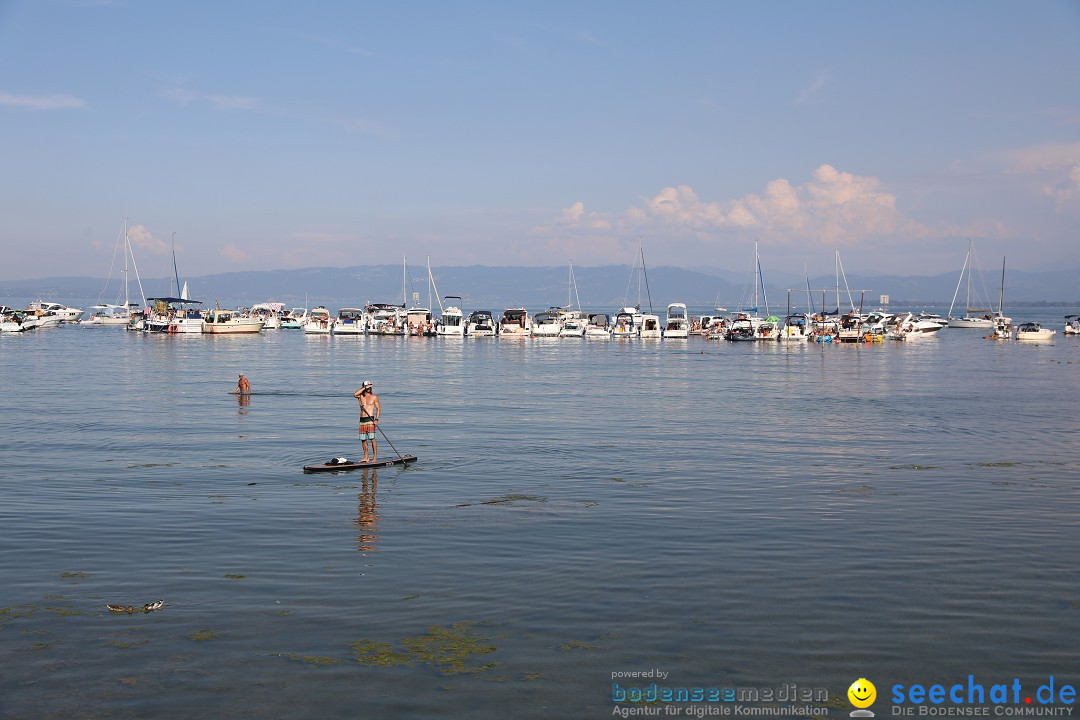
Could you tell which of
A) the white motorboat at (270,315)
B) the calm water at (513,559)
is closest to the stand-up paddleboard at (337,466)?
the calm water at (513,559)

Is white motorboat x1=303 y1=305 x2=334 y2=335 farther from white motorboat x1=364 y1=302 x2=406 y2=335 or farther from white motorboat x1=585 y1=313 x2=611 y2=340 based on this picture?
white motorboat x1=585 y1=313 x2=611 y2=340

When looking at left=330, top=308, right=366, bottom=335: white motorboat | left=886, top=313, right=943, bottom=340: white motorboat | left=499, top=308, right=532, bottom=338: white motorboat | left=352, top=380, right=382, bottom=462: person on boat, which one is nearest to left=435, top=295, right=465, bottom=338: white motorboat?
left=499, top=308, right=532, bottom=338: white motorboat

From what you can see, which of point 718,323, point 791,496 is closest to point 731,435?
point 791,496

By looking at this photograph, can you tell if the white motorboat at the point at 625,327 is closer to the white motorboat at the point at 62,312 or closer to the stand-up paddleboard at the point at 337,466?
the white motorboat at the point at 62,312

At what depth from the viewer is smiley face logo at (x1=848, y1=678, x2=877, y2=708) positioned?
10.1m

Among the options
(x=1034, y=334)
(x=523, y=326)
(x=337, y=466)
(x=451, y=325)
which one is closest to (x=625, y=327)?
(x=523, y=326)

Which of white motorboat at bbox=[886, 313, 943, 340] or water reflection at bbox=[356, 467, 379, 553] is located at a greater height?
white motorboat at bbox=[886, 313, 943, 340]

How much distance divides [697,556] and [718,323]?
11302 centimetres

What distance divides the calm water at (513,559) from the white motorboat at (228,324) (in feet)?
256

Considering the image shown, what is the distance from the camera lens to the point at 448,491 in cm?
2144

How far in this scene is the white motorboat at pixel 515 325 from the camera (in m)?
112

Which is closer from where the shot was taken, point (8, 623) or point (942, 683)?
point (942, 683)

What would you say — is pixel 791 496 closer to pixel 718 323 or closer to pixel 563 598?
pixel 563 598

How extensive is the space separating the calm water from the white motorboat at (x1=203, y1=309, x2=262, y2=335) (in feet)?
256
